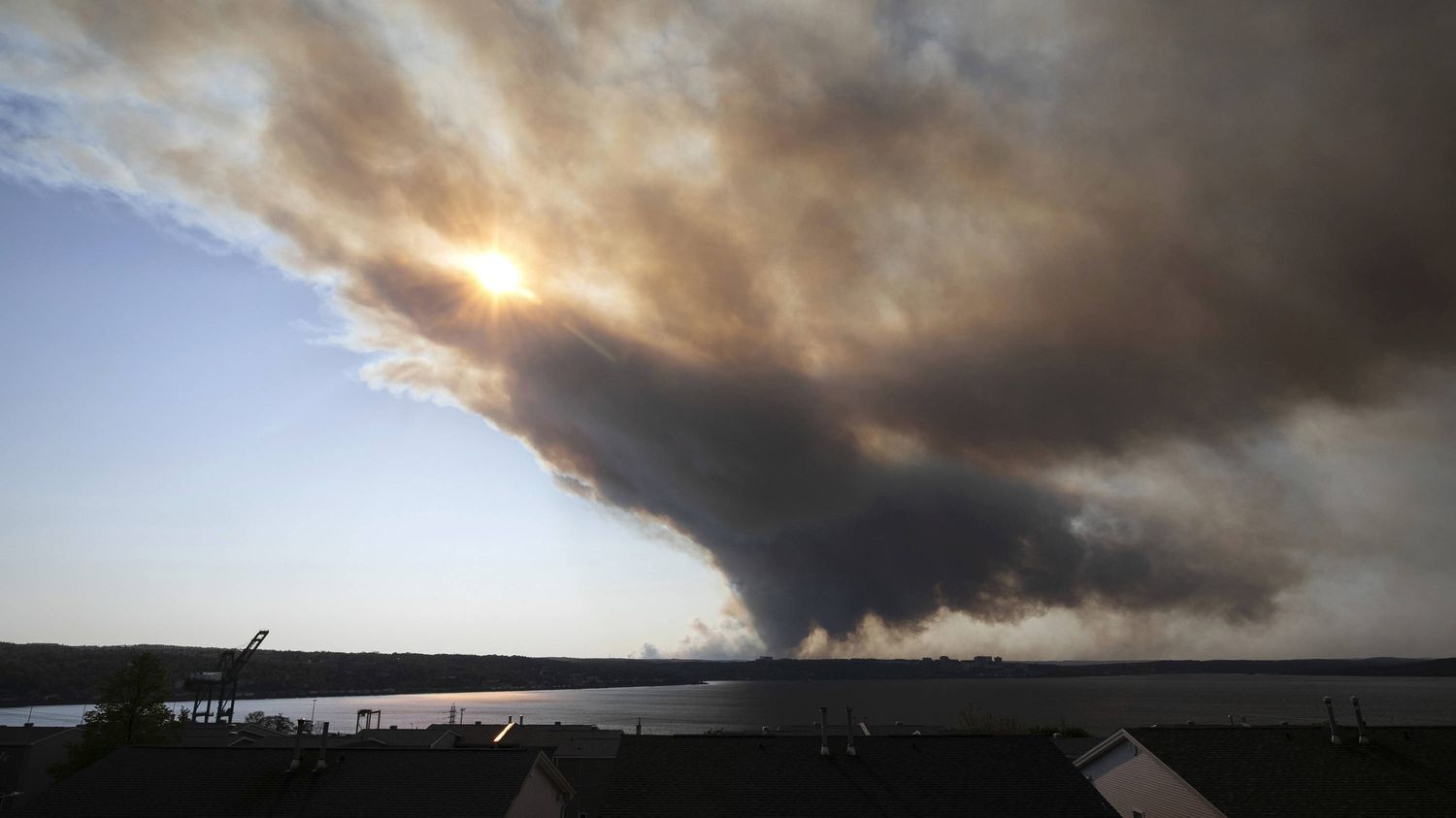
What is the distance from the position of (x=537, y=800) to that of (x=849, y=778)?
49.7ft

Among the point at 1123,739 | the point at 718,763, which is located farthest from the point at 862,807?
the point at 1123,739

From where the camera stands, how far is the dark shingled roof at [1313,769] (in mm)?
36094

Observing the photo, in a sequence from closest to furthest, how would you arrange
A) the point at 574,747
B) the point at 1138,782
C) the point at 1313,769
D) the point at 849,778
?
the point at 849,778
the point at 1313,769
the point at 1138,782
the point at 574,747

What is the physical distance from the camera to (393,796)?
3462 centimetres

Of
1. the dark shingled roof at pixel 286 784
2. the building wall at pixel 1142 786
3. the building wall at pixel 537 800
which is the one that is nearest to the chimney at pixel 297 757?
the dark shingled roof at pixel 286 784

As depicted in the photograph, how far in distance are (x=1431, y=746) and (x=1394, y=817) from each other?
9.51 metres

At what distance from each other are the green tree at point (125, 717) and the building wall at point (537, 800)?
41.9m

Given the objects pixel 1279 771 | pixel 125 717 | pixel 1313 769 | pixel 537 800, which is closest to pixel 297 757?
pixel 537 800

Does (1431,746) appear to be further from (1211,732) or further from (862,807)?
(862,807)

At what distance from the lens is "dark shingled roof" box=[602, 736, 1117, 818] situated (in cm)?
3494

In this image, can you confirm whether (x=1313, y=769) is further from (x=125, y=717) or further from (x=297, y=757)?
(x=125, y=717)

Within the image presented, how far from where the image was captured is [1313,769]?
39.2 metres

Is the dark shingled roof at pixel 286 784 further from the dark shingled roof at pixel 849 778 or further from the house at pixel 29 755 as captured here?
the house at pixel 29 755

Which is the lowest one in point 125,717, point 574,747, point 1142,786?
point 574,747
